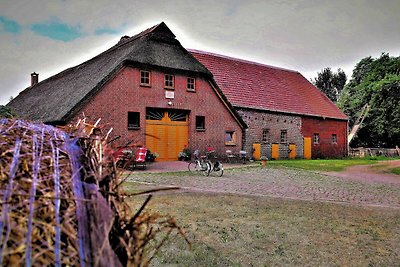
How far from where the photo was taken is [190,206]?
8.05 m

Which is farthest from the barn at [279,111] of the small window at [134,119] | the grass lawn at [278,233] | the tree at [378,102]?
the grass lawn at [278,233]

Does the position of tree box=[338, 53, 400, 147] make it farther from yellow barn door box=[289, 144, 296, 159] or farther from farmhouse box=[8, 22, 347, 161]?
yellow barn door box=[289, 144, 296, 159]

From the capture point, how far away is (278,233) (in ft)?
19.5

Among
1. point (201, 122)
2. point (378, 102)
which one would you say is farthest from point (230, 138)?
point (378, 102)

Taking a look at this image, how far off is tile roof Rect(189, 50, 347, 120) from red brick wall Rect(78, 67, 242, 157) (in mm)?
2507

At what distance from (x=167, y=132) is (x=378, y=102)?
27191 millimetres

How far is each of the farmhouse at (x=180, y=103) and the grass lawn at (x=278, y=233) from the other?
8.68 metres

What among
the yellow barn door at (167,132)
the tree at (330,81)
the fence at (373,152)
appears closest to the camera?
the yellow barn door at (167,132)

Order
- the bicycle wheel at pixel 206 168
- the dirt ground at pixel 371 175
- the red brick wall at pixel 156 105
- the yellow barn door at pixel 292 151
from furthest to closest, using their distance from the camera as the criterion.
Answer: the yellow barn door at pixel 292 151 < the red brick wall at pixel 156 105 < the bicycle wheel at pixel 206 168 < the dirt ground at pixel 371 175

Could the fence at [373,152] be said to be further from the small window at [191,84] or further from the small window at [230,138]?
the small window at [191,84]

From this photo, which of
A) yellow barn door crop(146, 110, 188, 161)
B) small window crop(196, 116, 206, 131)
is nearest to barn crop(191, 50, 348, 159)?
small window crop(196, 116, 206, 131)

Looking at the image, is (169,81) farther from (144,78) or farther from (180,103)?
(144,78)

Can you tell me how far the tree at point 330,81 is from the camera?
216ft

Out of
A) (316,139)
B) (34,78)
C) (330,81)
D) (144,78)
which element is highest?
(330,81)
